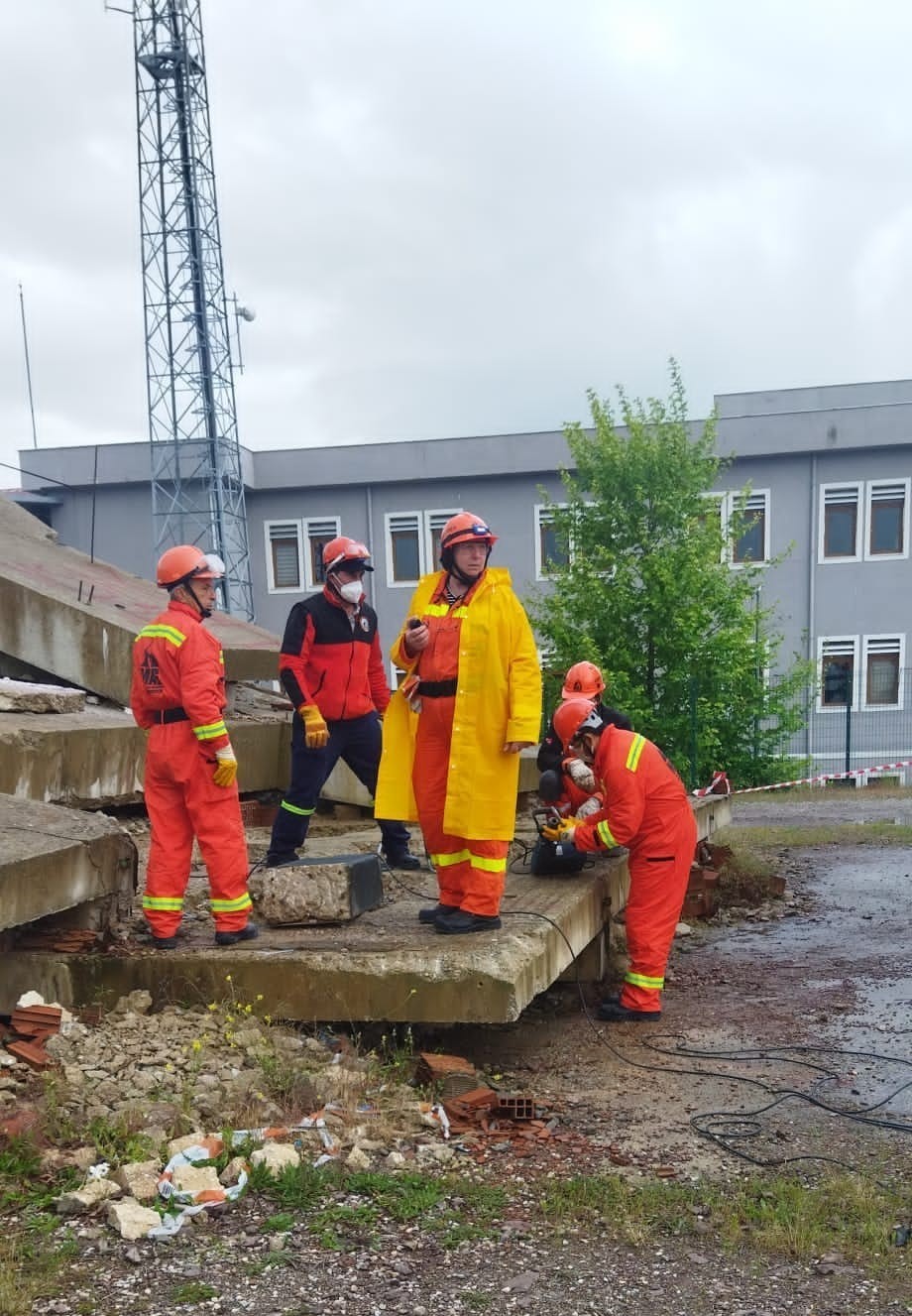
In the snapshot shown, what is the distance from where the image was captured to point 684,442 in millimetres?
18516

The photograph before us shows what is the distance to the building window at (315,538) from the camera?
86.3 feet

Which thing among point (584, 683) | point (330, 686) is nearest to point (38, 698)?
point (330, 686)

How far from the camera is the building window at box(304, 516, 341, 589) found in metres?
26.3

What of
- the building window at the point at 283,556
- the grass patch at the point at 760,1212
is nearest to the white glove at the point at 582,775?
the grass patch at the point at 760,1212

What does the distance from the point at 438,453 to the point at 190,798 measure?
69.8ft

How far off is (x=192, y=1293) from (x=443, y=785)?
2299mm

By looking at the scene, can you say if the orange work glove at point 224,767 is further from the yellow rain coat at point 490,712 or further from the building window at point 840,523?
the building window at point 840,523

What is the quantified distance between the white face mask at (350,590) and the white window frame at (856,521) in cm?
2011

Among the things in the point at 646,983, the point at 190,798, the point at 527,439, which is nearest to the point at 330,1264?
the point at 190,798

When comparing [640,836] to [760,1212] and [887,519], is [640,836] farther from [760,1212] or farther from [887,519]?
[887,519]

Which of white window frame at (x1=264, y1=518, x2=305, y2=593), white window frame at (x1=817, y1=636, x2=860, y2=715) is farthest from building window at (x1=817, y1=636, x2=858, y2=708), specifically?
white window frame at (x1=264, y1=518, x2=305, y2=593)

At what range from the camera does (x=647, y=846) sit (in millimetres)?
5504

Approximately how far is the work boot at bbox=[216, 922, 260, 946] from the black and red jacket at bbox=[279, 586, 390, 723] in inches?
53.6

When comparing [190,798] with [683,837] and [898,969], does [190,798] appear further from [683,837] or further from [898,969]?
[898,969]
